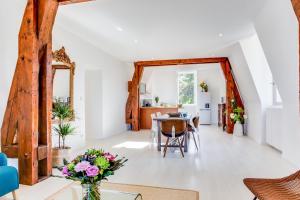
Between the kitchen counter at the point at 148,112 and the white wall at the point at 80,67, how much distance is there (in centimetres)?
90

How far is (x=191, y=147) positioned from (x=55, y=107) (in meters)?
3.26

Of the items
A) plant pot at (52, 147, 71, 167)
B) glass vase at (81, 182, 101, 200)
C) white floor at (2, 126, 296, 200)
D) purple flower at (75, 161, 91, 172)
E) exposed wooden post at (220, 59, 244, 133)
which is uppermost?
exposed wooden post at (220, 59, 244, 133)

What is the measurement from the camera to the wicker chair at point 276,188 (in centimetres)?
183

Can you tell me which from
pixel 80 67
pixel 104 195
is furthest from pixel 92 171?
pixel 80 67

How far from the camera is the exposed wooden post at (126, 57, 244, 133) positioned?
26.0 ft

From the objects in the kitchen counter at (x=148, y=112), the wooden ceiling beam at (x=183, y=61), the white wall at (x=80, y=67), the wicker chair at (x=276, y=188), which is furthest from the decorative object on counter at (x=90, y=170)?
the kitchen counter at (x=148, y=112)

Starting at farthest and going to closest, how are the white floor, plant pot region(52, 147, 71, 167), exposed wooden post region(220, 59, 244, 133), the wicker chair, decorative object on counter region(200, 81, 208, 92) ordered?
decorative object on counter region(200, 81, 208, 92)
exposed wooden post region(220, 59, 244, 133)
plant pot region(52, 147, 71, 167)
the white floor
the wicker chair

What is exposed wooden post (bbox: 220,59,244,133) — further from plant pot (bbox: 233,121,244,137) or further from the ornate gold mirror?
the ornate gold mirror

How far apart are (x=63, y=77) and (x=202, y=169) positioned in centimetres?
346

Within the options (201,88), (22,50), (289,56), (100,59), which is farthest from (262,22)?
(201,88)

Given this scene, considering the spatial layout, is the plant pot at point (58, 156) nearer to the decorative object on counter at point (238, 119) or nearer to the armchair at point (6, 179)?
the armchair at point (6, 179)

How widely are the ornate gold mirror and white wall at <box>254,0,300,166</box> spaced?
3914mm

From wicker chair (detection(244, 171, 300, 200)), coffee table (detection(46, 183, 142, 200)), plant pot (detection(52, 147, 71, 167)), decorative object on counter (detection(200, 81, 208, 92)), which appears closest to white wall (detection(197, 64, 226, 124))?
decorative object on counter (detection(200, 81, 208, 92))

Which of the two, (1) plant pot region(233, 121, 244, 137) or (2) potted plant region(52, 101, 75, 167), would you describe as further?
(1) plant pot region(233, 121, 244, 137)
